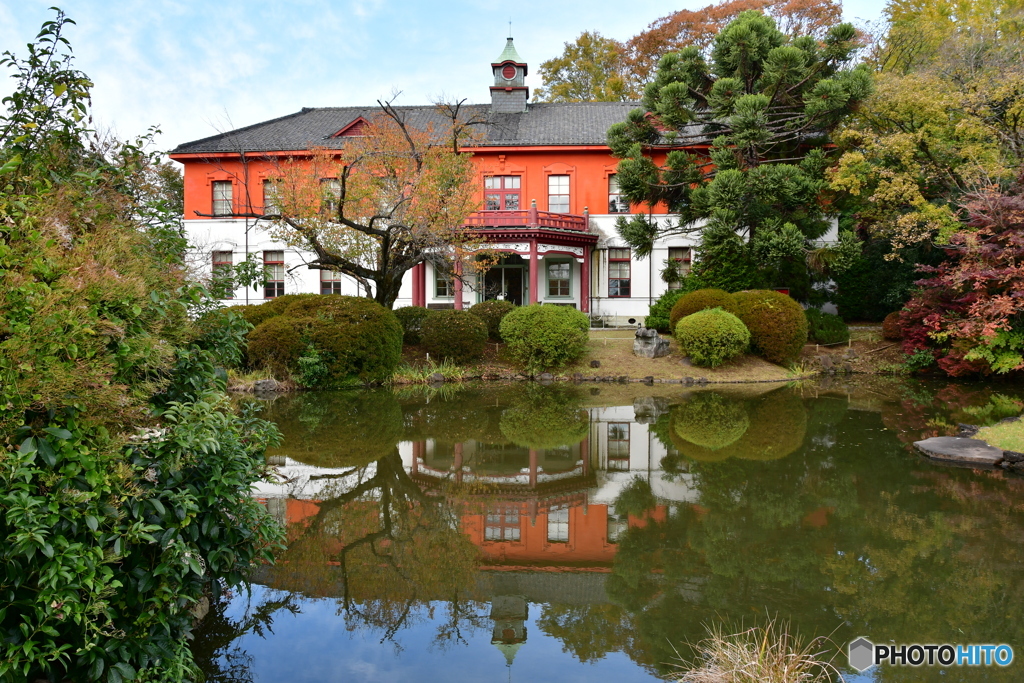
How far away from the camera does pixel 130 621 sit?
311 cm

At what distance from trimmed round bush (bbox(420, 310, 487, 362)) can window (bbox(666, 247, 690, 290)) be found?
940 cm

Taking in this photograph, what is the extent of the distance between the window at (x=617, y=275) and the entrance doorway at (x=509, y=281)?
9.91 feet

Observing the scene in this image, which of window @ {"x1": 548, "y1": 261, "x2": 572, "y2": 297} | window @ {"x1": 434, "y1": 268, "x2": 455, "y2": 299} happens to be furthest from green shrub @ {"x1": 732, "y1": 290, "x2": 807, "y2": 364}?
window @ {"x1": 434, "y1": 268, "x2": 455, "y2": 299}

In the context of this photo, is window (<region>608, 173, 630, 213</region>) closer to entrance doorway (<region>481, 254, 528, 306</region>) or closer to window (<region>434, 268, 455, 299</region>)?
entrance doorway (<region>481, 254, 528, 306</region>)

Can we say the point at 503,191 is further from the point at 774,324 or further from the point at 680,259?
the point at 774,324

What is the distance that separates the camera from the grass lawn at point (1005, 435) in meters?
8.21

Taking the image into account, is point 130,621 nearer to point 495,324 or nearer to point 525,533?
point 525,533

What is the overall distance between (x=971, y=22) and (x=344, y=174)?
19078 millimetres

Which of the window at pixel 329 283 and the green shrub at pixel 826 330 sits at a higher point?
the window at pixel 329 283

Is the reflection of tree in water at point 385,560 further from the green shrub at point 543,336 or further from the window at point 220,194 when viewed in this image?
the window at point 220,194

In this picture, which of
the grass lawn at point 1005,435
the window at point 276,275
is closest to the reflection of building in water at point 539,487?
the grass lawn at point 1005,435

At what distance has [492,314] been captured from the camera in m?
18.0

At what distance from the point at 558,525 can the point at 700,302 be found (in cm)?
1316

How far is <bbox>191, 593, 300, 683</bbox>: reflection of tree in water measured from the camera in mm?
3740
